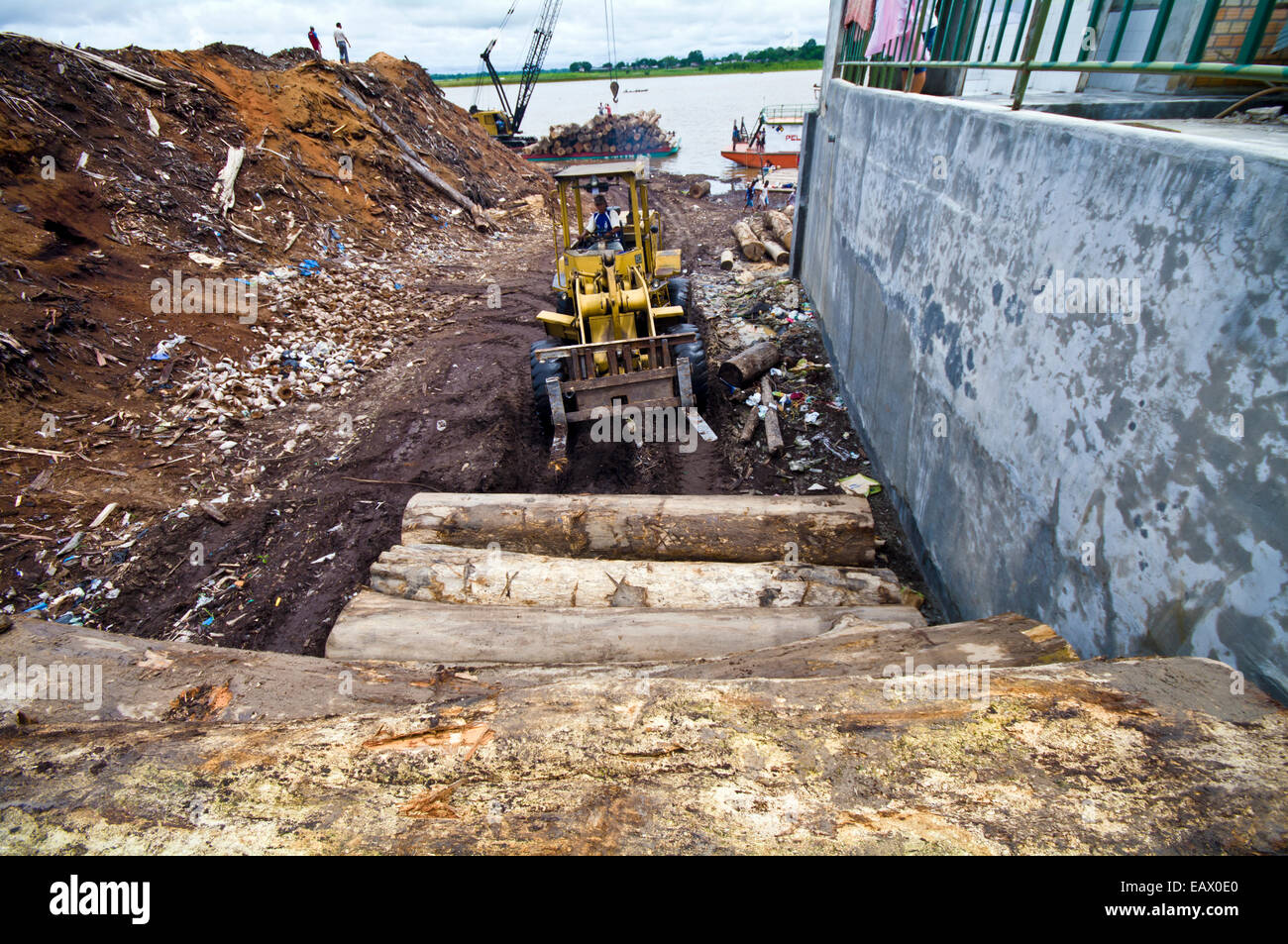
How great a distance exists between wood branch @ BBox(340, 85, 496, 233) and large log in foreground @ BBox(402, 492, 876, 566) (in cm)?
1287

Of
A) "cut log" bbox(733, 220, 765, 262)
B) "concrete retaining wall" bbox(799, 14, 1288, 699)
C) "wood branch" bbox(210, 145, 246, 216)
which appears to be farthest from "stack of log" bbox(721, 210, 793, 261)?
"wood branch" bbox(210, 145, 246, 216)

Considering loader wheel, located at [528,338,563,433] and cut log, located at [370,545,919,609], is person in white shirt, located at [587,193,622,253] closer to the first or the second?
loader wheel, located at [528,338,563,433]

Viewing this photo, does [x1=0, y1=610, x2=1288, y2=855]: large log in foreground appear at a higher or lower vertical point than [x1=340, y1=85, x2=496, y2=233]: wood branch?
lower

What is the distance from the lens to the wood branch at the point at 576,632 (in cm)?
287

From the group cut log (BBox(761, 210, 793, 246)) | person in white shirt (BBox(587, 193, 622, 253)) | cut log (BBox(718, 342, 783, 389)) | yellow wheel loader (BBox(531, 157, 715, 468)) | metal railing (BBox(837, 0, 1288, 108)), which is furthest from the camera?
cut log (BBox(761, 210, 793, 246))

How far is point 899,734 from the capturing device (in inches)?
65.1

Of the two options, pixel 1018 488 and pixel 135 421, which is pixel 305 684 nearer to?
pixel 1018 488

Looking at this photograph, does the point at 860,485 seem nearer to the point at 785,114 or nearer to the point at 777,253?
the point at 777,253

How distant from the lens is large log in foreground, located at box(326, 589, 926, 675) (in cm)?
287

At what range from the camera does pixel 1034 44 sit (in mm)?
2934

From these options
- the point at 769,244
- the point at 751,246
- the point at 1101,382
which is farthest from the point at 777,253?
the point at 1101,382

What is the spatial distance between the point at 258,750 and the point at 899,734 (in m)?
1.88

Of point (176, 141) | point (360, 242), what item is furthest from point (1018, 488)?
point (176, 141)

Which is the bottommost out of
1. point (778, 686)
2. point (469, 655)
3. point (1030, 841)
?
point (469, 655)
